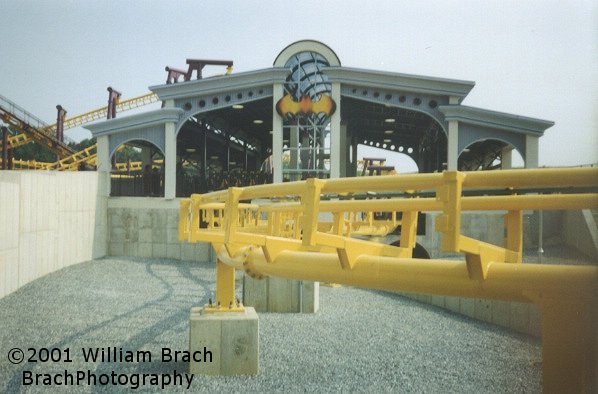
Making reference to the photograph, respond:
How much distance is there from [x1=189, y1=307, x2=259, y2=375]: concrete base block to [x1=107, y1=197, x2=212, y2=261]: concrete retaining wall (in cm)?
1216

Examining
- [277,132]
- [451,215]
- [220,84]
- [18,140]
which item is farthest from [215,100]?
[451,215]

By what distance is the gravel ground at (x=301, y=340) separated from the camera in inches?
292

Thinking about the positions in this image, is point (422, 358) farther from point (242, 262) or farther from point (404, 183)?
point (404, 183)

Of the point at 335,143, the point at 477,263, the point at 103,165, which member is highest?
the point at 335,143

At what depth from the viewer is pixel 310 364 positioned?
8.08 metres

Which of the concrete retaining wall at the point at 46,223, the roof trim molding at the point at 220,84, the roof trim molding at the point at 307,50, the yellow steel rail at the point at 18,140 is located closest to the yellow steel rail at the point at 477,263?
the concrete retaining wall at the point at 46,223

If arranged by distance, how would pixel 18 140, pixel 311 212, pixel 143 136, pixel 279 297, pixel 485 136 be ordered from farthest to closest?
1. pixel 18 140
2. pixel 143 136
3. pixel 485 136
4. pixel 279 297
5. pixel 311 212

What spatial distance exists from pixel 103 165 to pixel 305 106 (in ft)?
26.2

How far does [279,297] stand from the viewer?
11523mm

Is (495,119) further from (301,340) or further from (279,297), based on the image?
(301,340)

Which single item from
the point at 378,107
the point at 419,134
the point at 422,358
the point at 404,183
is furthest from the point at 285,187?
the point at 419,134

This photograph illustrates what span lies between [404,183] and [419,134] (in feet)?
89.0

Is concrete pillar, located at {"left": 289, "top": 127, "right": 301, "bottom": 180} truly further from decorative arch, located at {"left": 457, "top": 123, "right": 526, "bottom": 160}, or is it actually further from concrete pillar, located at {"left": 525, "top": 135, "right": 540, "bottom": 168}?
concrete pillar, located at {"left": 525, "top": 135, "right": 540, "bottom": 168}

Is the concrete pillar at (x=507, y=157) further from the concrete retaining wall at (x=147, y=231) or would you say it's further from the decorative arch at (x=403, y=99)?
the concrete retaining wall at (x=147, y=231)
